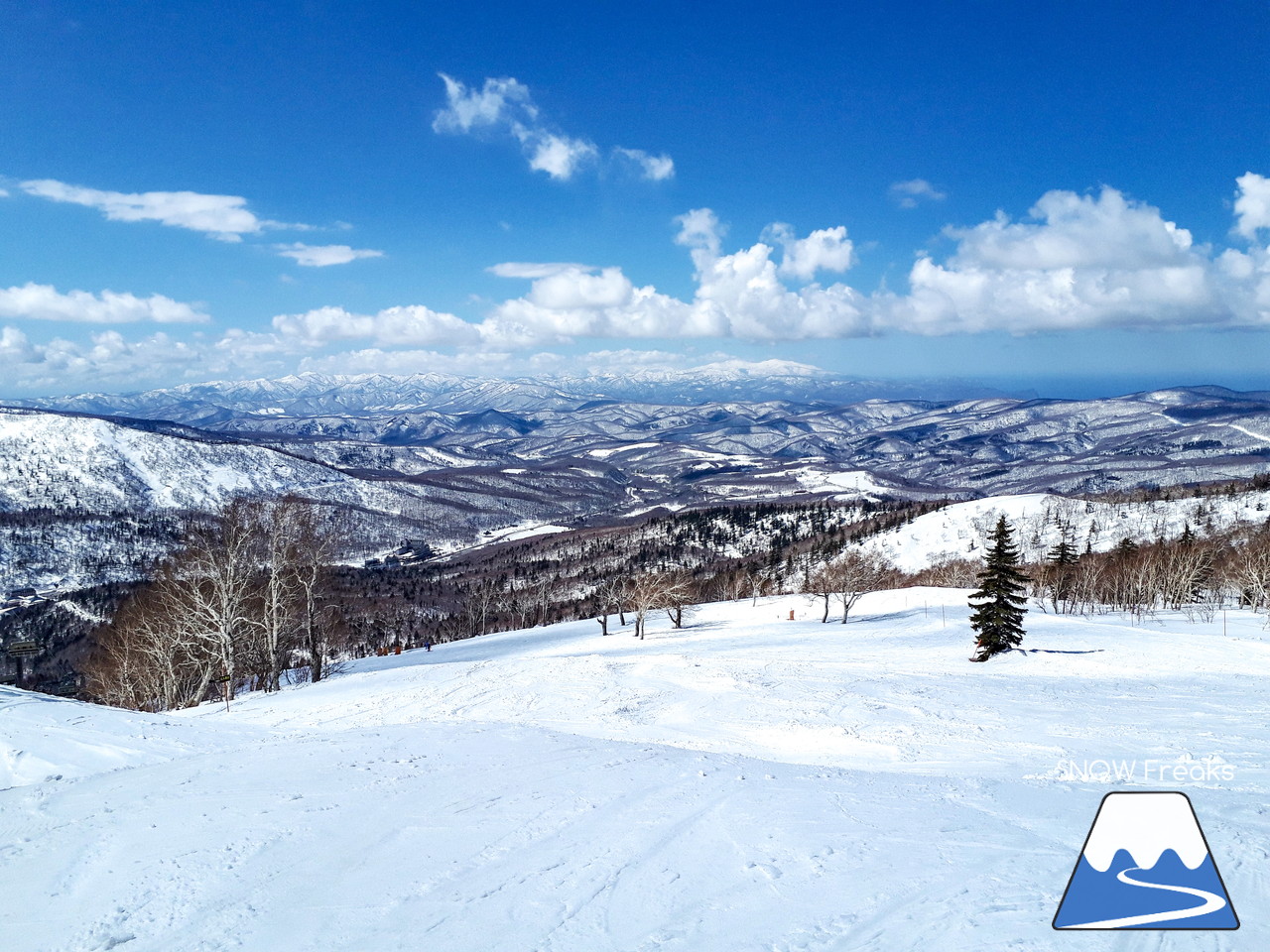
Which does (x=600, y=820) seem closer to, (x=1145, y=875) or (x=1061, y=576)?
(x=1145, y=875)

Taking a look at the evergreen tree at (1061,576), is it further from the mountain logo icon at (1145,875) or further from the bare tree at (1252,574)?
the mountain logo icon at (1145,875)

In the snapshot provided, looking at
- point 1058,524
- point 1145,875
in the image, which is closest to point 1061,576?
point 1058,524

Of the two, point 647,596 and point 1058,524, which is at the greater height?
point 647,596

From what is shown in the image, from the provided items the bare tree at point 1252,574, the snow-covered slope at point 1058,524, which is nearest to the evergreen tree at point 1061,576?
the bare tree at point 1252,574

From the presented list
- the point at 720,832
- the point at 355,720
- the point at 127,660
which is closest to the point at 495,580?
the point at 127,660

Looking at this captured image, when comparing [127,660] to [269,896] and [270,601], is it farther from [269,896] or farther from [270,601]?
[269,896]

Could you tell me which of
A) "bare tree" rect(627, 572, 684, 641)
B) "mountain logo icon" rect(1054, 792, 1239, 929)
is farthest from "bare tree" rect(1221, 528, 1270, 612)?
"mountain logo icon" rect(1054, 792, 1239, 929)
